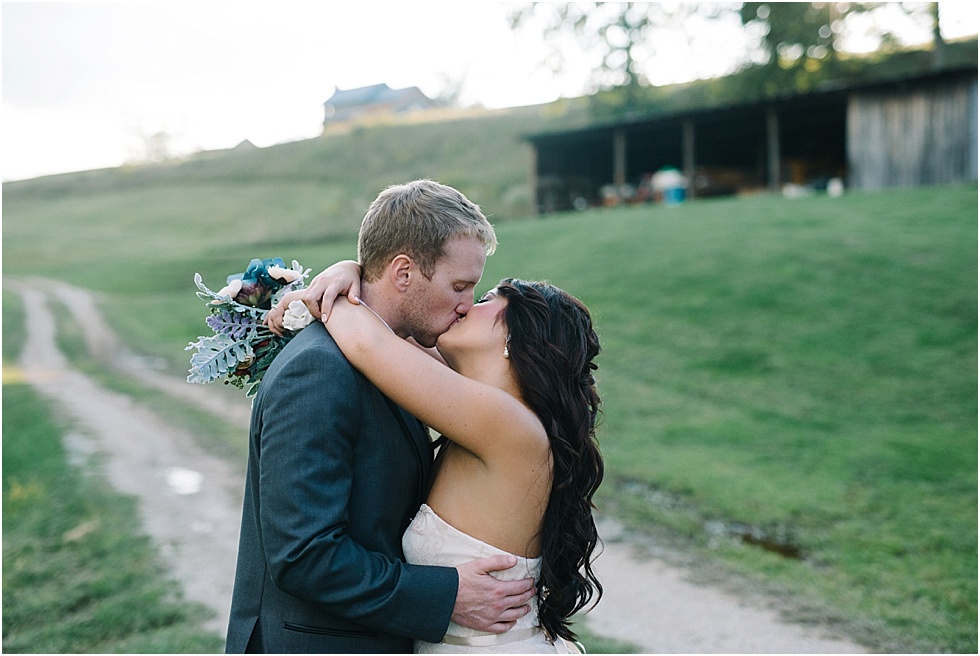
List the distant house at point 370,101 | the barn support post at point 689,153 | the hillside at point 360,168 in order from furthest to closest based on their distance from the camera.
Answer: the distant house at point 370,101
the hillside at point 360,168
the barn support post at point 689,153

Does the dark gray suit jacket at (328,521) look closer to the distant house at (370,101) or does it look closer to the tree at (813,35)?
the tree at (813,35)

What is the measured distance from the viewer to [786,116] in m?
28.0

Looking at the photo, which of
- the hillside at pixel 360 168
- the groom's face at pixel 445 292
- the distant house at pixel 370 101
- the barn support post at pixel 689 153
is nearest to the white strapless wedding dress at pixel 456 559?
the groom's face at pixel 445 292

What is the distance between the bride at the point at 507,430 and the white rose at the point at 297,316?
0.14 ft

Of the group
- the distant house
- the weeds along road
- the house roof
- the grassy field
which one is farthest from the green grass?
the house roof

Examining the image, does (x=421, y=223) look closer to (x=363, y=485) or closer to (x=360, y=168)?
(x=363, y=485)

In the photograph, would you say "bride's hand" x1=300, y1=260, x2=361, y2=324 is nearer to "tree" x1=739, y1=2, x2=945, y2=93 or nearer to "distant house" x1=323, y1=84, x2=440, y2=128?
"tree" x1=739, y1=2, x2=945, y2=93

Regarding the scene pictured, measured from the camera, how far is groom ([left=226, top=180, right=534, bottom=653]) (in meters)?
2.17

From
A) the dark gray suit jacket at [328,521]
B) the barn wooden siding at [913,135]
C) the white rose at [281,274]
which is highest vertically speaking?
the barn wooden siding at [913,135]

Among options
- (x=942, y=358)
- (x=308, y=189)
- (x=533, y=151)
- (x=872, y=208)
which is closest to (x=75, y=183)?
(x=308, y=189)

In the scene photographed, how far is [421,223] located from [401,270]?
0.16 m

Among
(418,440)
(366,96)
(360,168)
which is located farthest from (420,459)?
(366,96)

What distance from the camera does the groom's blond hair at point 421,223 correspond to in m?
2.43

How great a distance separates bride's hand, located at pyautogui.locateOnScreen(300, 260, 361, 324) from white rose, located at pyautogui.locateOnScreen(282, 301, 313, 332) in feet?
0.16
